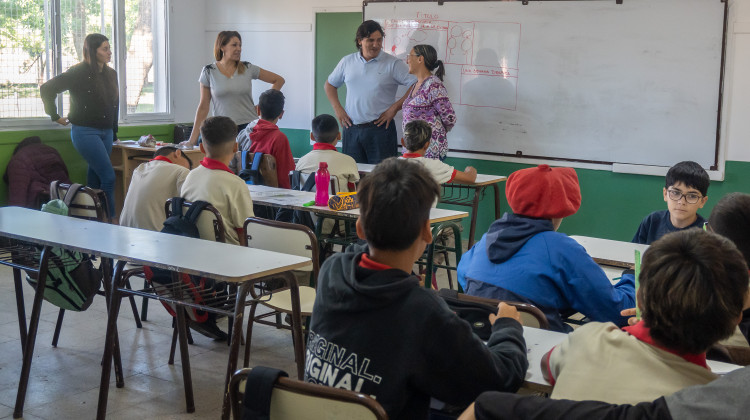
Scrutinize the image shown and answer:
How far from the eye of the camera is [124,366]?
3.47 m

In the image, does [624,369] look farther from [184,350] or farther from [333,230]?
[333,230]

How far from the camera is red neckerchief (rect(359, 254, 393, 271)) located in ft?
5.05

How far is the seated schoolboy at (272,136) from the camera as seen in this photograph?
186 inches

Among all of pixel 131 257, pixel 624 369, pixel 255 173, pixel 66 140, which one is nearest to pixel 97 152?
pixel 66 140

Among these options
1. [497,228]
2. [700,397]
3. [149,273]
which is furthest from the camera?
[149,273]

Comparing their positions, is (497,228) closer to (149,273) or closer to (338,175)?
(149,273)

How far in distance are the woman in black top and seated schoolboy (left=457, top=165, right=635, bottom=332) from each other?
470 cm

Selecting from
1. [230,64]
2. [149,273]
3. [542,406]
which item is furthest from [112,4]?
[542,406]

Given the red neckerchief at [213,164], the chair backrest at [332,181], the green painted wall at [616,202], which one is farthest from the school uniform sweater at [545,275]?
the green painted wall at [616,202]

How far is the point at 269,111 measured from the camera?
15.6ft

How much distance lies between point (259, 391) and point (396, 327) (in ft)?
0.94

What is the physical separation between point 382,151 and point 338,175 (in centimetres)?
180

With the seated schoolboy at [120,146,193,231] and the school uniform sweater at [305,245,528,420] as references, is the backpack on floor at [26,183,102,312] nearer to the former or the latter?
the seated schoolboy at [120,146,193,231]

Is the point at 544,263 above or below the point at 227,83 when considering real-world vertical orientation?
below
